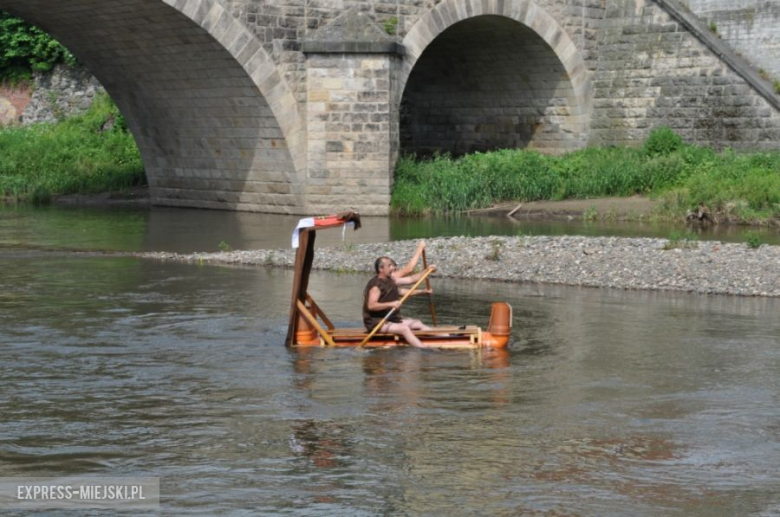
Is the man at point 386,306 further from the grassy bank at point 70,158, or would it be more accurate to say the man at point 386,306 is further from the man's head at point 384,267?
the grassy bank at point 70,158

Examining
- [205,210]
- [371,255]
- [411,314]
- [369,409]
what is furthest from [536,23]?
[369,409]

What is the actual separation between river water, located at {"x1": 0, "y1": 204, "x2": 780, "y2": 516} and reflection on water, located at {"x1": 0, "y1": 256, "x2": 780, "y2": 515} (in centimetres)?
2

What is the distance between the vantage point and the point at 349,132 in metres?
25.8

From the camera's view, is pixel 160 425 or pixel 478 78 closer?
pixel 160 425

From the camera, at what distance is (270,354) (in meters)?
12.3

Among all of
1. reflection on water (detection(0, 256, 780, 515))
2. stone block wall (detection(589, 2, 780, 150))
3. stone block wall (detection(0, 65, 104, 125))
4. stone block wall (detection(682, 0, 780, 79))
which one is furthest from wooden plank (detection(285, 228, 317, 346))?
stone block wall (detection(0, 65, 104, 125))

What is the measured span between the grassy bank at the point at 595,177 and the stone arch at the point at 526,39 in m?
1.87

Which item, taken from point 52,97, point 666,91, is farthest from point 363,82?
point 52,97

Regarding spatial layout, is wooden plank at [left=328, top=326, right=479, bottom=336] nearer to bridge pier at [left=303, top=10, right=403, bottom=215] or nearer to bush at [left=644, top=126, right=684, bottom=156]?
bridge pier at [left=303, top=10, right=403, bottom=215]

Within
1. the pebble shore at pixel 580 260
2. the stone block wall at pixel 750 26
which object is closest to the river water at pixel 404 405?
the pebble shore at pixel 580 260

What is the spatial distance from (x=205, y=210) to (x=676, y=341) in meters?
16.9

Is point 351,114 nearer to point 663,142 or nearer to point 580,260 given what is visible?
point 663,142

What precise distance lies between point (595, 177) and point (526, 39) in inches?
155

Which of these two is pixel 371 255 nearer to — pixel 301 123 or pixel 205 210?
pixel 301 123
